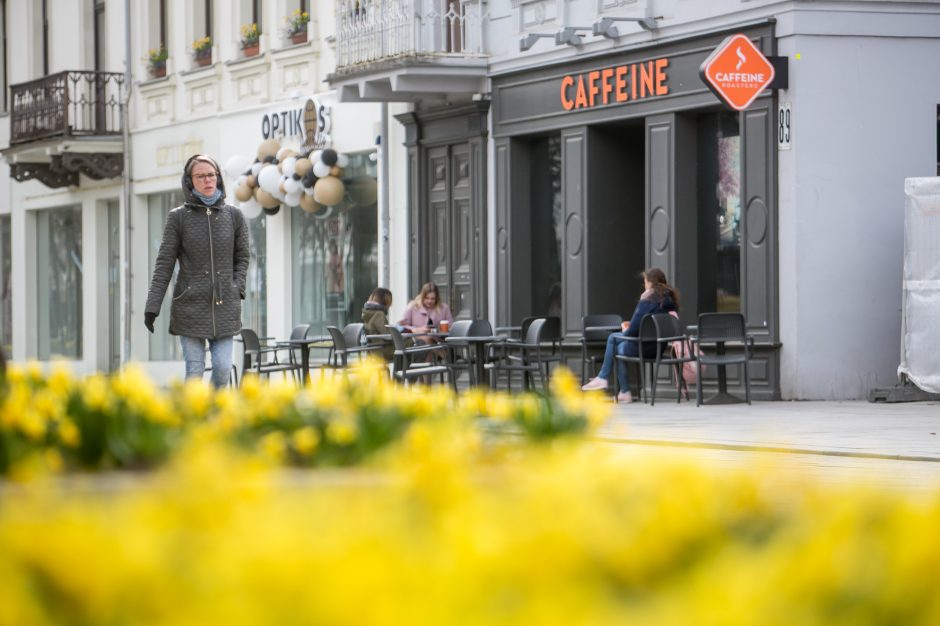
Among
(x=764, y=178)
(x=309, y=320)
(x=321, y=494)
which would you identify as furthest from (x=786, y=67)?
(x=321, y=494)

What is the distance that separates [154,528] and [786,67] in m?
17.4

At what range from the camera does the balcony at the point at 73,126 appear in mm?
32844

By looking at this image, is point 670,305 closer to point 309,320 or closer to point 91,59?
point 309,320

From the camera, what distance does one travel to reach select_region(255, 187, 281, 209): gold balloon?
28578 millimetres

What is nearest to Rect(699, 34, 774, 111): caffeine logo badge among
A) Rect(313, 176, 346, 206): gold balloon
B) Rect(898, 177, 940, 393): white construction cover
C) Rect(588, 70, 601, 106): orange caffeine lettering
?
Rect(898, 177, 940, 393): white construction cover

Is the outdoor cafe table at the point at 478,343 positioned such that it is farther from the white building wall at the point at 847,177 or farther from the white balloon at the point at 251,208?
the white balloon at the point at 251,208

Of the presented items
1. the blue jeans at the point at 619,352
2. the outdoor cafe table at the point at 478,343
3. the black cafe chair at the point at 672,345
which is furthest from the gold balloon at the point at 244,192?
the black cafe chair at the point at 672,345

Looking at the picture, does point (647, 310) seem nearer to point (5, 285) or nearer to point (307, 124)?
point (307, 124)

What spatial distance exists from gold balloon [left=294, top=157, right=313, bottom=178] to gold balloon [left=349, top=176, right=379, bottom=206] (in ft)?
2.12

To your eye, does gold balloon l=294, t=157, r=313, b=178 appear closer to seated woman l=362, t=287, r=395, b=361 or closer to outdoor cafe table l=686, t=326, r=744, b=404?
seated woman l=362, t=287, r=395, b=361

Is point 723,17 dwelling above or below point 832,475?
above

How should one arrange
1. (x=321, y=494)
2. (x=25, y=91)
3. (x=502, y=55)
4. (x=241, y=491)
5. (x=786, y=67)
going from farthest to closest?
(x=25, y=91) < (x=502, y=55) < (x=786, y=67) < (x=321, y=494) < (x=241, y=491)

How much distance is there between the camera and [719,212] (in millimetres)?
21609

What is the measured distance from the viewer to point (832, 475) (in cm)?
1112
